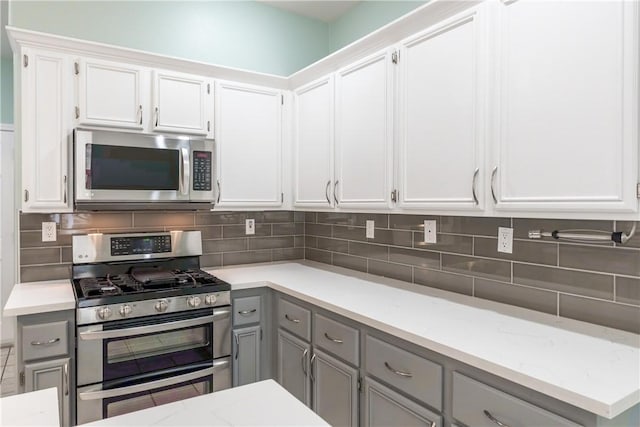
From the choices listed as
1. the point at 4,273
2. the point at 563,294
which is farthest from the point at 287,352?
the point at 4,273

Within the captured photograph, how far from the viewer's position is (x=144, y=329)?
2.22 m

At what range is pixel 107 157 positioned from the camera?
2.32m

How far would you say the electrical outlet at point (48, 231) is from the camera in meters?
2.49

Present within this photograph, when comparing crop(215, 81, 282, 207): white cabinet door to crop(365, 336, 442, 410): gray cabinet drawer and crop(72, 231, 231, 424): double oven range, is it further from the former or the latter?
crop(365, 336, 442, 410): gray cabinet drawer

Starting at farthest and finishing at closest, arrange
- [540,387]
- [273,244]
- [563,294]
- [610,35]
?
[273,244], [563,294], [610,35], [540,387]

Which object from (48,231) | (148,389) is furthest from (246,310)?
(48,231)

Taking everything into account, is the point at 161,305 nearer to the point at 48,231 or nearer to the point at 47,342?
the point at 47,342

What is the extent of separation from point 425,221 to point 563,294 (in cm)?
83

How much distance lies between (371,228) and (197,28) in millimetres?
1843

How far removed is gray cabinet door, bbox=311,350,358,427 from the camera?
1932 mm

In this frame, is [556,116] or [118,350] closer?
[556,116]

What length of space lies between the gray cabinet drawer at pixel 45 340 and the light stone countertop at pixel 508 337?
89 cm

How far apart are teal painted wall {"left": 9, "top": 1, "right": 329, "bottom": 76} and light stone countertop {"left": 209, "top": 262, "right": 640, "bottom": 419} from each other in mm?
1702

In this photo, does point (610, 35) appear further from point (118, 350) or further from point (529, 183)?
point (118, 350)
